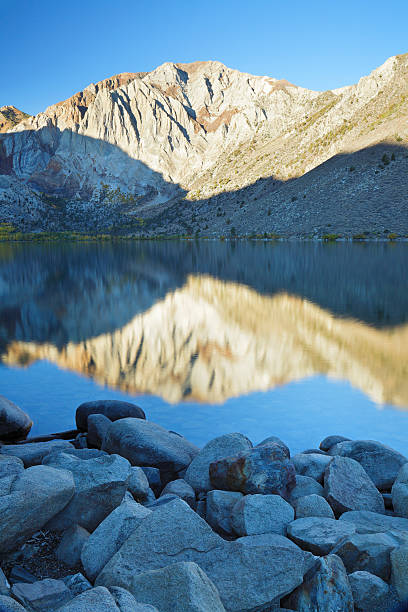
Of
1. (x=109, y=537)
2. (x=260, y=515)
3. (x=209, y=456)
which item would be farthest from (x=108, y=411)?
(x=260, y=515)

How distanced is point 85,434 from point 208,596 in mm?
7279

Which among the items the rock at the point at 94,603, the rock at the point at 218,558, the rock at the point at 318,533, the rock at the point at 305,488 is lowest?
the rock at the point at 305,488

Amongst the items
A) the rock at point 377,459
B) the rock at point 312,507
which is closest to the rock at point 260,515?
the rock at point 312,507

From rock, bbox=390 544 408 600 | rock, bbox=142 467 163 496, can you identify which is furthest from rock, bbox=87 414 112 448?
rock, bbox=390 544 408 600

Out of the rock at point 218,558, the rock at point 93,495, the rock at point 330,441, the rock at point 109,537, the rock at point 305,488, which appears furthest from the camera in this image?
the rock at point 330,441

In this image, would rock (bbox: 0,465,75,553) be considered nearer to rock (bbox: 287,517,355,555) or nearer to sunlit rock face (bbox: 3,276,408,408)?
rock (bbox: 287,517,355,555)

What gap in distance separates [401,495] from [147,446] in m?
4.27

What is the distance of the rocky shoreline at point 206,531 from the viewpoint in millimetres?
4574

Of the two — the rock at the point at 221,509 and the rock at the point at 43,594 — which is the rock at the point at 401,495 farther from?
the rock at the point at 43,594

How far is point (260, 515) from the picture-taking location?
237 inches

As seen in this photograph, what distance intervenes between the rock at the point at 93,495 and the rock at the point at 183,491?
973 mm

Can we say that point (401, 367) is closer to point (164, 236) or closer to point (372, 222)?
point (372, 222)

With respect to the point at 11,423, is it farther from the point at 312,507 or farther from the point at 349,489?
the point at 349,489

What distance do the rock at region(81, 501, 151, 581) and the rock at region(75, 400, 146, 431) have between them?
5.21 metres
